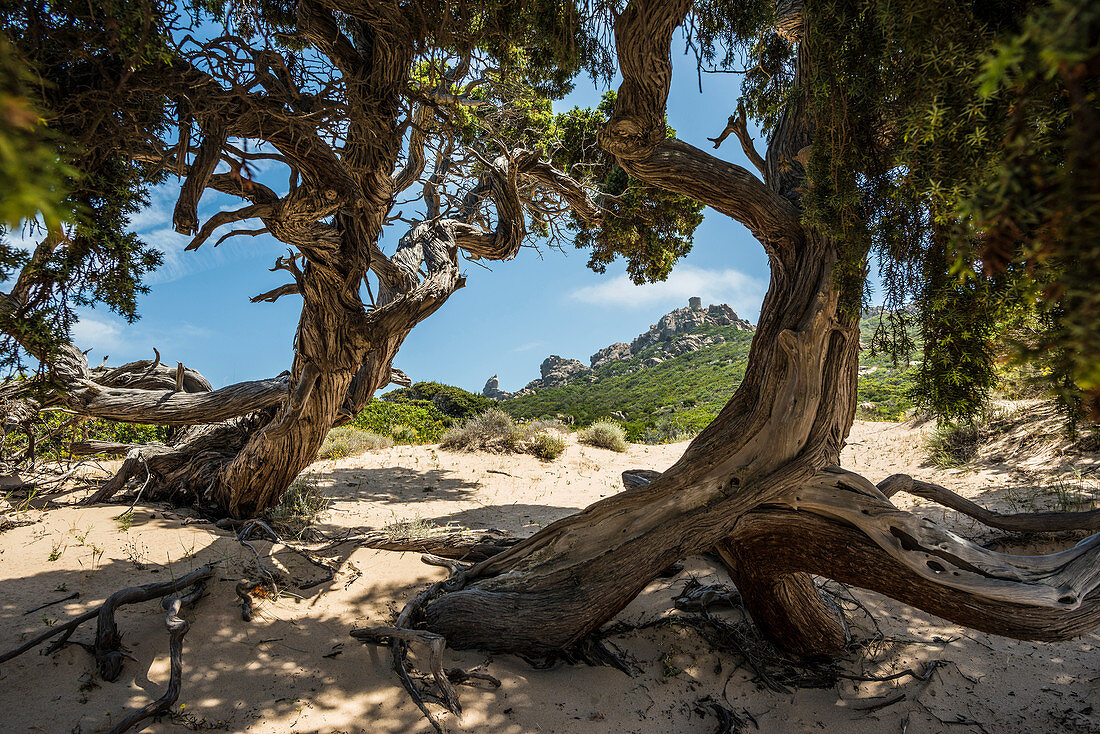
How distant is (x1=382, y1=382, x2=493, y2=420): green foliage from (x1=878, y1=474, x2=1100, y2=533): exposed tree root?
47.0 feet

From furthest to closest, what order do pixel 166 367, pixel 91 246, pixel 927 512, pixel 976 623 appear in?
1. pixel 166 367
2. pixel 927 512
3. pixel 976 623
4. pixel 91 246

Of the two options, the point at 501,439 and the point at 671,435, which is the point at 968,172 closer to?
the point at 501,439

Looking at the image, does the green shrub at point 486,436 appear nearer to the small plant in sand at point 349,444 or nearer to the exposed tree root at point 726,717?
the small plant in sand at point 349,444

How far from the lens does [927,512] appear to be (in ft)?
19.0

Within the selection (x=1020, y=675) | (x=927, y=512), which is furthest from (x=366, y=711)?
(x=927, y=512)

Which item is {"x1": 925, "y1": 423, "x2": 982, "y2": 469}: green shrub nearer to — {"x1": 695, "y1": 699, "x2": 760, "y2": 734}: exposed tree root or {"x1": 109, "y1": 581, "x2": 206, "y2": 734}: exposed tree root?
{"x1": 695, "y1": 699, "x2": 760, "y2": 734}: exposed tree root

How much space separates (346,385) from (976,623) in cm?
514

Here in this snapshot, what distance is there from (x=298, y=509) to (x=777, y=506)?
494 centimetres

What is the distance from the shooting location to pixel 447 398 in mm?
18891

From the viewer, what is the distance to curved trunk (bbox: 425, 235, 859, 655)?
3256mm

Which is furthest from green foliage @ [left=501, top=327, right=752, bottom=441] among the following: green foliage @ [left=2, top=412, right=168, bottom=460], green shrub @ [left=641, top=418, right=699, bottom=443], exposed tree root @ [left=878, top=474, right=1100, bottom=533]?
green foliage @ [left=2, top=412, right=168, bottom=460]

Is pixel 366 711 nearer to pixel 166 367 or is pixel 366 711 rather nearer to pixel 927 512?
pixel 166 367

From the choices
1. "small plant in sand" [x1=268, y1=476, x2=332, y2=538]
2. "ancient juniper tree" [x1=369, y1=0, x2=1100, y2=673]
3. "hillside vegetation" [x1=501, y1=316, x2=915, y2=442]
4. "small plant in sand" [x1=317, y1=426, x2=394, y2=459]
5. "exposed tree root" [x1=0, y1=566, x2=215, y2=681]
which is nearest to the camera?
"exposed tree root" [x1=0, y1=566, x2=215, y2=681]

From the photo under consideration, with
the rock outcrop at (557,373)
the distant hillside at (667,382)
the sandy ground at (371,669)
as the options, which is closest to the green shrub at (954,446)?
the distant hillside at (667,382)
